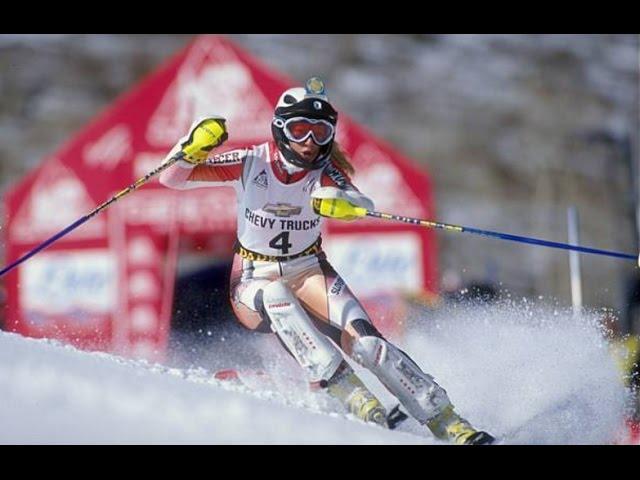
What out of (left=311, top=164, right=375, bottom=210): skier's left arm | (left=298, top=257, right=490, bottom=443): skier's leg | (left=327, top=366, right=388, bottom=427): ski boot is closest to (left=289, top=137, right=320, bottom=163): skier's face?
(left=311, top=164, right=375, bottom=210): skier's left arm

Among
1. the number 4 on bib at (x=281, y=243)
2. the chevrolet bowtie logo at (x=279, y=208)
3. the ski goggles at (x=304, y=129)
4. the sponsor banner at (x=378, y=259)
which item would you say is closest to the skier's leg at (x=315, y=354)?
the number 4 on bib at (x=281, y=243)

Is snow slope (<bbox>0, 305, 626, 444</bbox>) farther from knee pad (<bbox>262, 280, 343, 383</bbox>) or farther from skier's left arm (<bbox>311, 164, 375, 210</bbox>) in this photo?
skier's left arm (<bbox>311, 164, 375, 210</bbox>)

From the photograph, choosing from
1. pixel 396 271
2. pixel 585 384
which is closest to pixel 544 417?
pixel 585 384

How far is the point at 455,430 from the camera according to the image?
513 centimetres

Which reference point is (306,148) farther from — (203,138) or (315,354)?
(315,354)

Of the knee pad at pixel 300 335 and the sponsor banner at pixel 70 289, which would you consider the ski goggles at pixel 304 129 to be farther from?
the sponsor banner at pixel 70 289

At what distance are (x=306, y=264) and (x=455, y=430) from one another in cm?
87

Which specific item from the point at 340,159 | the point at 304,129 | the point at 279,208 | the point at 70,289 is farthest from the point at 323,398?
the point at 70,289

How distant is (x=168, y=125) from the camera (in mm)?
9078

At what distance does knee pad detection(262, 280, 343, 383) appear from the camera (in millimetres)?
5164

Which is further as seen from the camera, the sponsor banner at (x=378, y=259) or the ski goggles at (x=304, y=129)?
the sponsor banner at (x=378, y=259)

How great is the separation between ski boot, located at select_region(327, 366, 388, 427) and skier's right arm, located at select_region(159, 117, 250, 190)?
86cm

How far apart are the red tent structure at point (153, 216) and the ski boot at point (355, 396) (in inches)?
141

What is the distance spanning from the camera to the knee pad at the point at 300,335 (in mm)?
5164
